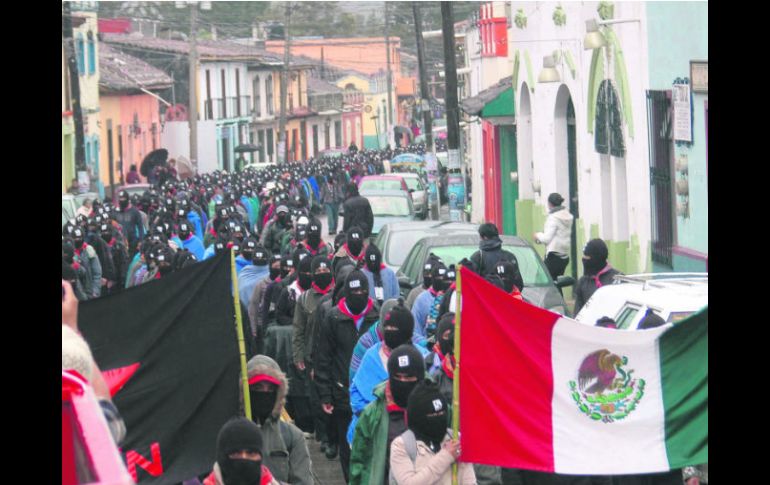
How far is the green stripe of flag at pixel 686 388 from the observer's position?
24.9 feet

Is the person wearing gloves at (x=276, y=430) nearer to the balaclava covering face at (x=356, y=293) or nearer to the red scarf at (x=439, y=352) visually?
the red scarf at (x=439, y=352)

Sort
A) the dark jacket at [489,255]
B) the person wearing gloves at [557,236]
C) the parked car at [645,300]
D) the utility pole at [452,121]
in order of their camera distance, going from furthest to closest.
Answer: the utility pole at [452,121]
the person wearing gloves at [557,236]
the dark jacket at [489,255]
the parked car at [645,300]

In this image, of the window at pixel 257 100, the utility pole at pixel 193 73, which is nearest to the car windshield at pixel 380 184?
the utility pole at pixel 193 73

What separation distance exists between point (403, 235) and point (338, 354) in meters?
7.80

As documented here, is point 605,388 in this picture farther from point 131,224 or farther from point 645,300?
point 131,224

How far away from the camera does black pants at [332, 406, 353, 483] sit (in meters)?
11.2

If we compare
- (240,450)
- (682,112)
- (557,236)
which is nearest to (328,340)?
(240,450)

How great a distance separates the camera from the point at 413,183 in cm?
4600

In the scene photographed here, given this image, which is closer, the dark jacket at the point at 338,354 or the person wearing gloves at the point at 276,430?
the person wearing gloves at the point at 276,430

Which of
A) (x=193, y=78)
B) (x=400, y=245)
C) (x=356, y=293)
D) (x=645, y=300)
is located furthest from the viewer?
(x=193, y=78)

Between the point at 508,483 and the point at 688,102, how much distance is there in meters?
9.38

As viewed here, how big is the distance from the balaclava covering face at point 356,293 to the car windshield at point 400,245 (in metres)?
7.01
